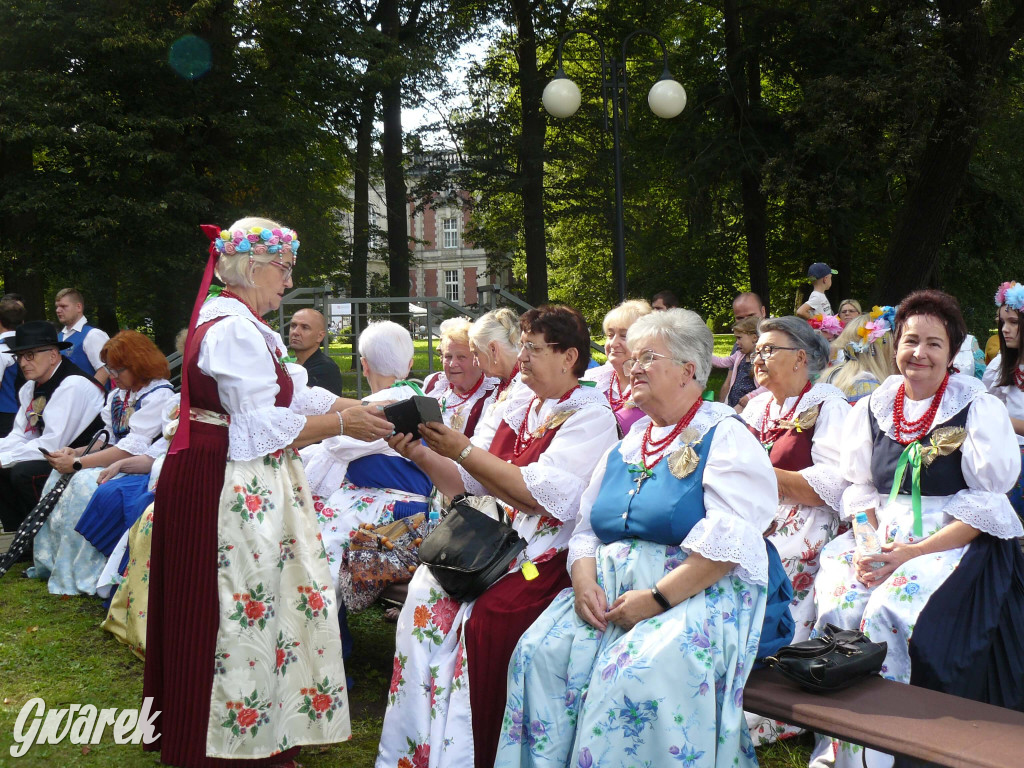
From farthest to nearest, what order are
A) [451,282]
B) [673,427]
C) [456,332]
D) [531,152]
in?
1. [451,282]
2. [531,152]
3. [456,332]
4. [673,427]

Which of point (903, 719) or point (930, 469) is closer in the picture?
point (903, 719)

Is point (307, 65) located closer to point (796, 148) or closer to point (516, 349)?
point (796, 148)

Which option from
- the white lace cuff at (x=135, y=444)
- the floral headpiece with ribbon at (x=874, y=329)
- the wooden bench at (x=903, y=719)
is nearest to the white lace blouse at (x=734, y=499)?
the wooden bench at (x=903, y=719)

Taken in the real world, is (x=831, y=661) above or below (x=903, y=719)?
above

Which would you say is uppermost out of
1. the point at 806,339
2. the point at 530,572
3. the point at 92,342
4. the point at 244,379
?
the point at 92,342

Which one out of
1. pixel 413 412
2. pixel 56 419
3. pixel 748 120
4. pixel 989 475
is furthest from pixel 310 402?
pixel 748 120

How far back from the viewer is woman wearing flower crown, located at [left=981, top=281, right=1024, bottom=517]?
564cm

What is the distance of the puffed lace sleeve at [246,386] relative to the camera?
3.37m

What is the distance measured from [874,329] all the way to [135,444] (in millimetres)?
4576

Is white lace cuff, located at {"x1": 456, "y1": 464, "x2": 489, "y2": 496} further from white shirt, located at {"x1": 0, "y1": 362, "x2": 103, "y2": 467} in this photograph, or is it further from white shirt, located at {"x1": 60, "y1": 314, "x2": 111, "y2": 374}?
white shirt, located at {"x1": 60, "y1": 314, "x2": 111, "y2": 374}

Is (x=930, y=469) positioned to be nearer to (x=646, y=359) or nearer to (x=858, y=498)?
(x=858, y=498)

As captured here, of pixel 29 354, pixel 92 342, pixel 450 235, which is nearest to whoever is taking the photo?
pixel 29 354

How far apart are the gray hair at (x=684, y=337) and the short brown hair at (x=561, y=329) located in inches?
18.0

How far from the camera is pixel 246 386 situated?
3.39 metres
